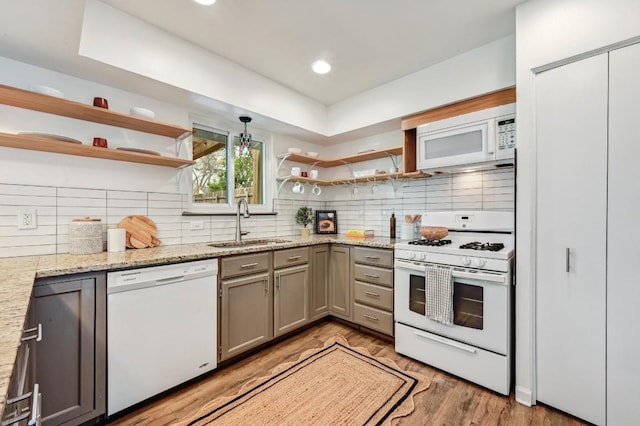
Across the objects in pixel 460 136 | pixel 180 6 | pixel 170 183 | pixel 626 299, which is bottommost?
pixel 626 299

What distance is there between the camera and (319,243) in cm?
286

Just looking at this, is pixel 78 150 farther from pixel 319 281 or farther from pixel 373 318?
pixel 373 318

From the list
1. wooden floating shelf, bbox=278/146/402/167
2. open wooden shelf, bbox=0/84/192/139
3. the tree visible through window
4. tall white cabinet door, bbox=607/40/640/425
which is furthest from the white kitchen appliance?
open wooden shelf, bbox=0/84/192/139

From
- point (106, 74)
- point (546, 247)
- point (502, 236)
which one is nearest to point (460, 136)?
point (502, 236)

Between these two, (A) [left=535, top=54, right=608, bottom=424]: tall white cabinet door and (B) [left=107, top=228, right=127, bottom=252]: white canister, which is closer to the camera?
(A) [left=535, top=54, right=608, bottom=424]: tall white cabinet door

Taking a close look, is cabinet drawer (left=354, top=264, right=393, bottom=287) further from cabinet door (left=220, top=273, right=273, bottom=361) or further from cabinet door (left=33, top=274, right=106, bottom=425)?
cabinet door (left=33, top=274, right=106, bottom=425)

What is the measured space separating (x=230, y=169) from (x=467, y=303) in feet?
7.98

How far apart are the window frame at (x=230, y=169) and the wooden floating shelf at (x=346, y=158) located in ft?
0.67

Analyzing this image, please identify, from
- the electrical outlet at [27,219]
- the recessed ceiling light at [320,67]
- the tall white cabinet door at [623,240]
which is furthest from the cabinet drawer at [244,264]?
the tall white cabinet door at [623,240]

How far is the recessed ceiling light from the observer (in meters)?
2.47

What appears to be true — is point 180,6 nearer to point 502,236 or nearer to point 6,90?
point 6,90

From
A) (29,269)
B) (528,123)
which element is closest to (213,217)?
(29,269)

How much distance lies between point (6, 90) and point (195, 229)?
1455mm

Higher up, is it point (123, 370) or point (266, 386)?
point (123, 370)
